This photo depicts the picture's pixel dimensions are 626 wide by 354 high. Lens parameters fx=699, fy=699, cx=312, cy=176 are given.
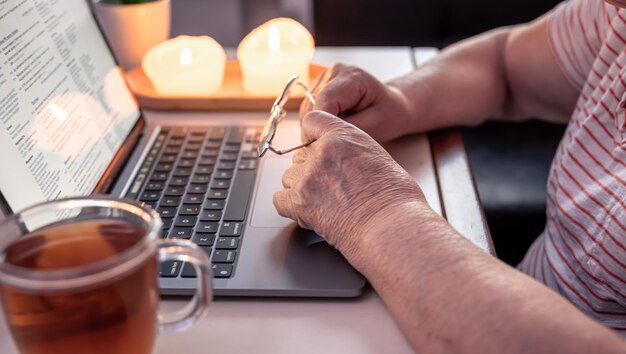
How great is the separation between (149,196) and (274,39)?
1.12 ft

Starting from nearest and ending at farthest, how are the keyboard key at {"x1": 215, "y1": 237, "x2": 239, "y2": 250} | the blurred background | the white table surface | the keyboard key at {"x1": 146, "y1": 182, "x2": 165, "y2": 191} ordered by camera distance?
the white table surface, the keyboard key at {"x1": 215, "y1": 237, "x2": 239, "y2": 250}, the keyboard key at {"x1": 146, "y1": 182, "x2": 165, "y2": 191}, the blurred background

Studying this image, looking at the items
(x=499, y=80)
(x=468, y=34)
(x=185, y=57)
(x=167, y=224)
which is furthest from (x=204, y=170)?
(x=468, y=34)

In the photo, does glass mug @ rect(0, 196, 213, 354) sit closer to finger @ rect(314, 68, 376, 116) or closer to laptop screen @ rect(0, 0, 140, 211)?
laptop screen @ rect(0, 0, 140, 211)

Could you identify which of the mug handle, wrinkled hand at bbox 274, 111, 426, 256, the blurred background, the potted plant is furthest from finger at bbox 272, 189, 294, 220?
the blurred background

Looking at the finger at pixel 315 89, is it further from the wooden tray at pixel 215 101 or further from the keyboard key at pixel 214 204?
the keyboard key at pixel 214 204

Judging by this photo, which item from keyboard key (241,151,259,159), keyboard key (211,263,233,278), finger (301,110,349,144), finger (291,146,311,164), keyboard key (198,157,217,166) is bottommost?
keyboard key (241,151,259,159)

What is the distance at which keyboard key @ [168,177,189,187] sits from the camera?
774 mm

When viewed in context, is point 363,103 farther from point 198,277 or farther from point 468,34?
point 468,34

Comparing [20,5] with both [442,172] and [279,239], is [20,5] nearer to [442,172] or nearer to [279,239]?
[279,239]

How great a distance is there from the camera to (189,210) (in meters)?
0.72

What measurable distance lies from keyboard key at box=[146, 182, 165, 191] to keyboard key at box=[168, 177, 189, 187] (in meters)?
0.01

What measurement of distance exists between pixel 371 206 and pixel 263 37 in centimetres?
45

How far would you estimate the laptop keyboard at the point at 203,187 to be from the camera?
0.66m

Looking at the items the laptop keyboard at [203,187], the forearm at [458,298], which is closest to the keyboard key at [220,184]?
the laptop keyboard at [203,187]
